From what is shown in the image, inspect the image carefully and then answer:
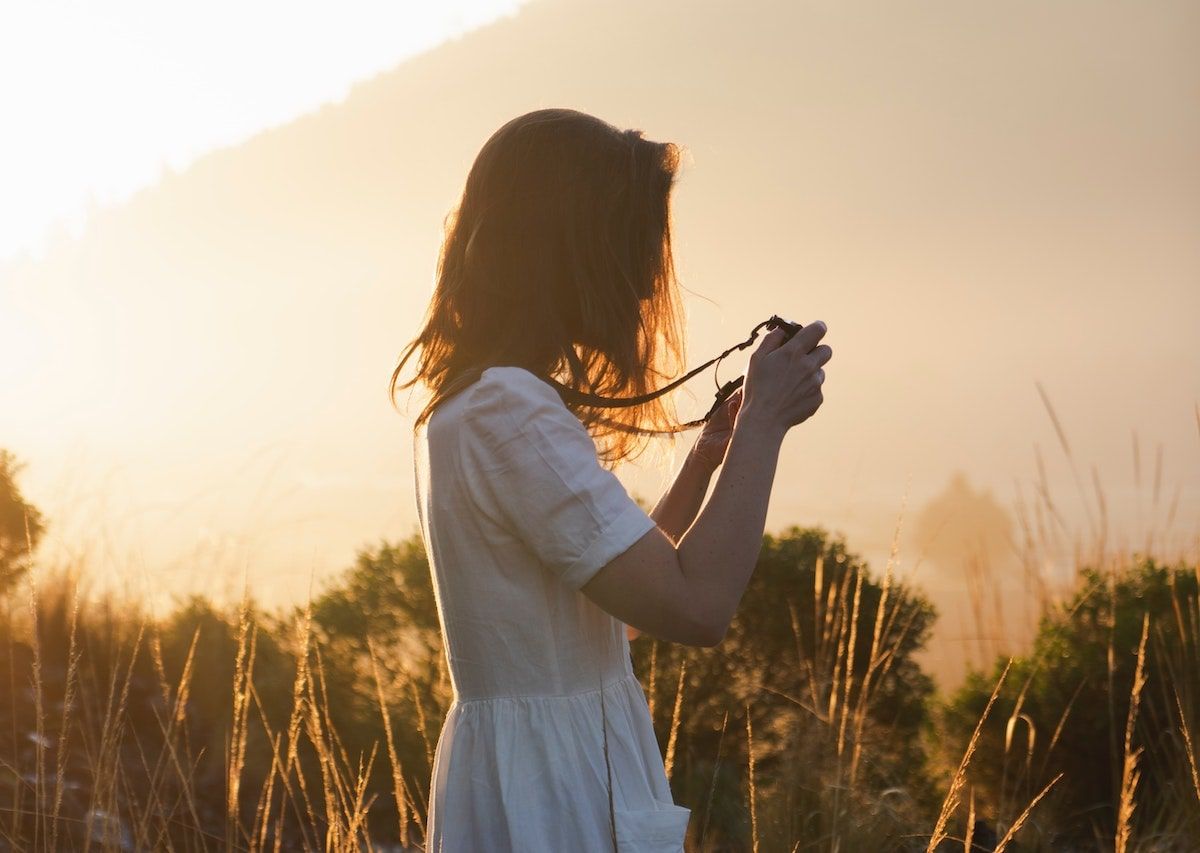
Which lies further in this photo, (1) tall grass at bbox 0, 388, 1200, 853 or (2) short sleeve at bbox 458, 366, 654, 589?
(1) tall grass at bbox 0, 388, 1200, 853

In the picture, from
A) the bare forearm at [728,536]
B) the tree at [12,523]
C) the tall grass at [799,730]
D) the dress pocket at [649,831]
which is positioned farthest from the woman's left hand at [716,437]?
the tree at [12,523]

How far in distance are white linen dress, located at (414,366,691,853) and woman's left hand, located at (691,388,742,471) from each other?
0.36 metres

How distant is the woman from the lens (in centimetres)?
122

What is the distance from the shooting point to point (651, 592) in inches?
47.4

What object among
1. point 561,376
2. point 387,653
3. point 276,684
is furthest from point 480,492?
point 276,684

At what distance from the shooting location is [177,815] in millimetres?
3818

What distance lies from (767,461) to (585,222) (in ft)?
1.20

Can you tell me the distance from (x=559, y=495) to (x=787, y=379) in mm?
291

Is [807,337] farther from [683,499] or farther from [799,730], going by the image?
[799,730]

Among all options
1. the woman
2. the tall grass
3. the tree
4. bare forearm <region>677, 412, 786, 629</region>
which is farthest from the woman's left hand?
the tree

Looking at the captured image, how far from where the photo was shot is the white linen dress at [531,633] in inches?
48.5

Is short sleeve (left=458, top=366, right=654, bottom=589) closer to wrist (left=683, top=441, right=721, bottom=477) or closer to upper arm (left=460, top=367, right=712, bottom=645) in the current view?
upper arm (left=460, top=367, right=712, bottom=645)

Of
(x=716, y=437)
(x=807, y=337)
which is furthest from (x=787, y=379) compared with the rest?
(x=716, y=437)

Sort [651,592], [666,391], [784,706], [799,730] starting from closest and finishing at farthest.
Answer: [651,592]
[666,391]
[799,730]
[784,706]
